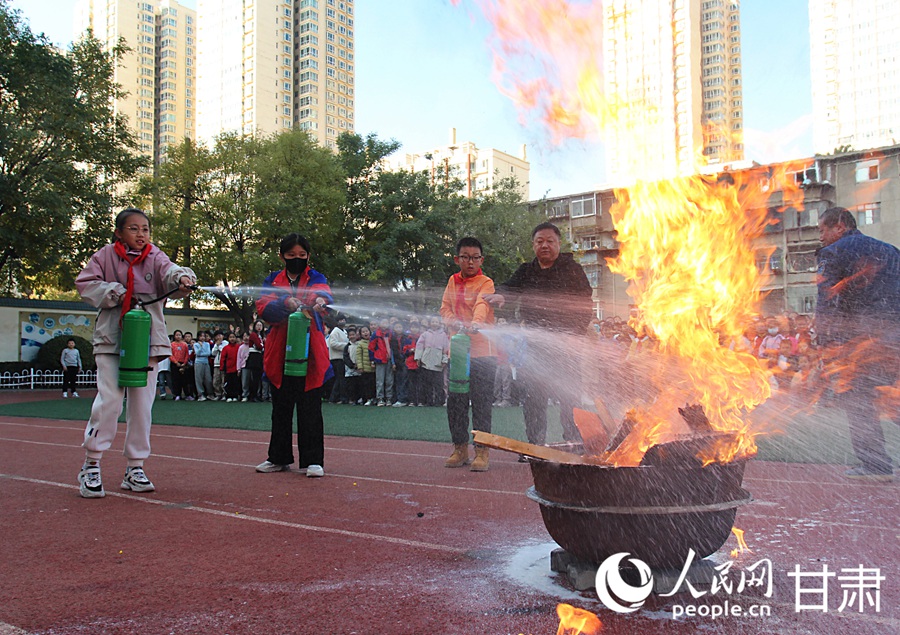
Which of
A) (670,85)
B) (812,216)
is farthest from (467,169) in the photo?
(670,85)

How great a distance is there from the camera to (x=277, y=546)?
4.05 meters

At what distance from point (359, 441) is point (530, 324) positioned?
3.91 metres

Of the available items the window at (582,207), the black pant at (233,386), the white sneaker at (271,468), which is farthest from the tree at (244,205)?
the white sneaker at (271,468)

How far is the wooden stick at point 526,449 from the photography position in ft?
10.6

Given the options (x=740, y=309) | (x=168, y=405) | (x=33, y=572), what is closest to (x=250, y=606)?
(x=33, y=572)

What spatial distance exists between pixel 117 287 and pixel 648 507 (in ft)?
14.0

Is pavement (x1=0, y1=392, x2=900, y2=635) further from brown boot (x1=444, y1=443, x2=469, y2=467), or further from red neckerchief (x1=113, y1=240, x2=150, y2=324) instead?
red neckerchief (x1=113, y1=240, x2=150, y2=324)

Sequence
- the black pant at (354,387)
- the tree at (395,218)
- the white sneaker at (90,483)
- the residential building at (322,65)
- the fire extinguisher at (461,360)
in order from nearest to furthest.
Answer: the white sneaker at (90,483) → the fire extinguisher at (461,360) → the black pant at (354,387) → the tree at (395,218) → the residential building at (322,65)

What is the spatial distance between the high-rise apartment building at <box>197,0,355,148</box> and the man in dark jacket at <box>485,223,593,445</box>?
104323mm

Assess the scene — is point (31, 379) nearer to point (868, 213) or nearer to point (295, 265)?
point (295, 265)

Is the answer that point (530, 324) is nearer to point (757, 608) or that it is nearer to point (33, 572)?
point (757, 608)

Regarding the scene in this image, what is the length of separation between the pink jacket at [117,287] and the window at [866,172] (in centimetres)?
4274

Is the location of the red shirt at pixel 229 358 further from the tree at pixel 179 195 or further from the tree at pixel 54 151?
the tree at pixel 179 195

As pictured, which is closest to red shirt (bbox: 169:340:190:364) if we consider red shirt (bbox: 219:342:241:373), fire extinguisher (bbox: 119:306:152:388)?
red shirt (bbox: 219:342:241:373)
